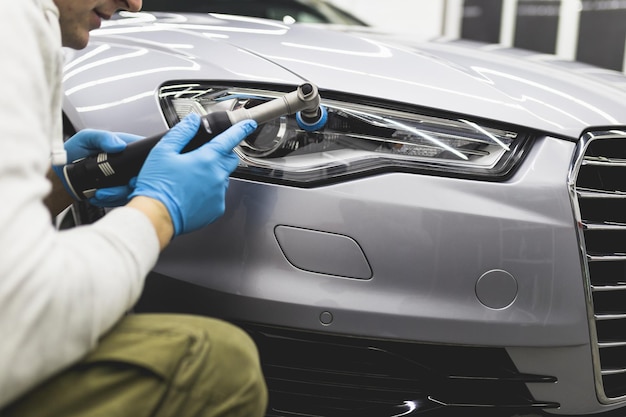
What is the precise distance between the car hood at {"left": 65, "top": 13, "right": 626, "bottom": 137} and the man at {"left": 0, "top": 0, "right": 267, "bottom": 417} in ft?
0.59

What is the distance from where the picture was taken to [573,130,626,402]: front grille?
1.25 m

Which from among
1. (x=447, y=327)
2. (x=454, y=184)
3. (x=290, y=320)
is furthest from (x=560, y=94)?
(x=290, y=320)

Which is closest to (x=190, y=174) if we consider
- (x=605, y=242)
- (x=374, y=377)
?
(x=374, y=377)

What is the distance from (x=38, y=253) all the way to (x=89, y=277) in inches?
3.0

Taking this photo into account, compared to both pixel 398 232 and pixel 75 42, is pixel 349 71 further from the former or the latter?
pixel 75 42

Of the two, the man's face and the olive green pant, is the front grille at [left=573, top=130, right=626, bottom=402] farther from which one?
the man's face

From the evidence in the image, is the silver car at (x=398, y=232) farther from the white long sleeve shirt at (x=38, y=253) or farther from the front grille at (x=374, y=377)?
the white long sleeve shirt at (x=38, y=253)

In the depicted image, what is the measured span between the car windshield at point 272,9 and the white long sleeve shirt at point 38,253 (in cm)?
133

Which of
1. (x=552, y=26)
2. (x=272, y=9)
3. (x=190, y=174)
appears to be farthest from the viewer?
(x=552, y=26)

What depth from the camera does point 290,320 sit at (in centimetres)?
117

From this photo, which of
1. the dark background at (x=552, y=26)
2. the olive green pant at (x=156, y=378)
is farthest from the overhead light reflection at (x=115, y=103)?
the dark background at (x=552, y=26)

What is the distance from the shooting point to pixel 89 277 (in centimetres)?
79

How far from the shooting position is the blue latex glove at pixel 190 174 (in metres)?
1.01

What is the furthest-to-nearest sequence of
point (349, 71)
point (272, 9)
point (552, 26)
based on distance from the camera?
point (552, 26)
point (272, 9)
point (349, 71)
